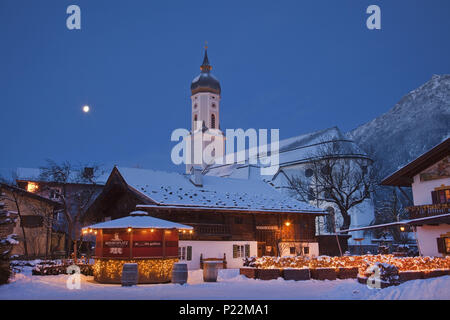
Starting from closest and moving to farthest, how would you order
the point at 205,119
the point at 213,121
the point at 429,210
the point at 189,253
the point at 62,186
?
the point at 429,210
the point at 189,253
the point at 62,186
the point at 205,119
the point at 213,121

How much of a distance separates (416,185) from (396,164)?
10909 centimetres

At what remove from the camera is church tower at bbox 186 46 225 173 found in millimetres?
76875

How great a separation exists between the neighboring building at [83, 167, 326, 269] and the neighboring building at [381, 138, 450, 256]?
333 inches

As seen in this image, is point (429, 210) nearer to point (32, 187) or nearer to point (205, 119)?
point (32, 187)

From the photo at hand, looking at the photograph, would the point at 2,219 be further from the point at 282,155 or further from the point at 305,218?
the point at 282,155

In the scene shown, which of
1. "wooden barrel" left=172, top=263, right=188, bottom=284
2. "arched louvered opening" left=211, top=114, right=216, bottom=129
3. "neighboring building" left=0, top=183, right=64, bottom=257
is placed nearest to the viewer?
"wooden barrel" left=172, top=263, right=188, bottom=284

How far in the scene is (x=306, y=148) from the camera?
208ft

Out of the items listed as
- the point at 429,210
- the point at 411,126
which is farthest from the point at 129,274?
the point at 411,126

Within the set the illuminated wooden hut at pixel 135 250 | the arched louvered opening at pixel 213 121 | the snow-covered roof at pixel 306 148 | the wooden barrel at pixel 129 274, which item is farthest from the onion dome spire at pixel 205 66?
the wooden barrel at pixel 129 274

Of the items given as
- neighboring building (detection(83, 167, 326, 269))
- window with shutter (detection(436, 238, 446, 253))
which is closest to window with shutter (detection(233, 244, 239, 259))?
neighboring building (detection(83, 167, 326, 269))

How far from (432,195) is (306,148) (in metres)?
33.3

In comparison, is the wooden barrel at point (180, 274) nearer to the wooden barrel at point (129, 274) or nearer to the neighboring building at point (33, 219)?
the wooden barrel at point (129, 274)

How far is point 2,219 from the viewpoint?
65.2ft

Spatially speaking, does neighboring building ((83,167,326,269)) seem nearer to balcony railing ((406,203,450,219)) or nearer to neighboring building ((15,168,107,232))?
balcony railing ((406,203,450,219))
